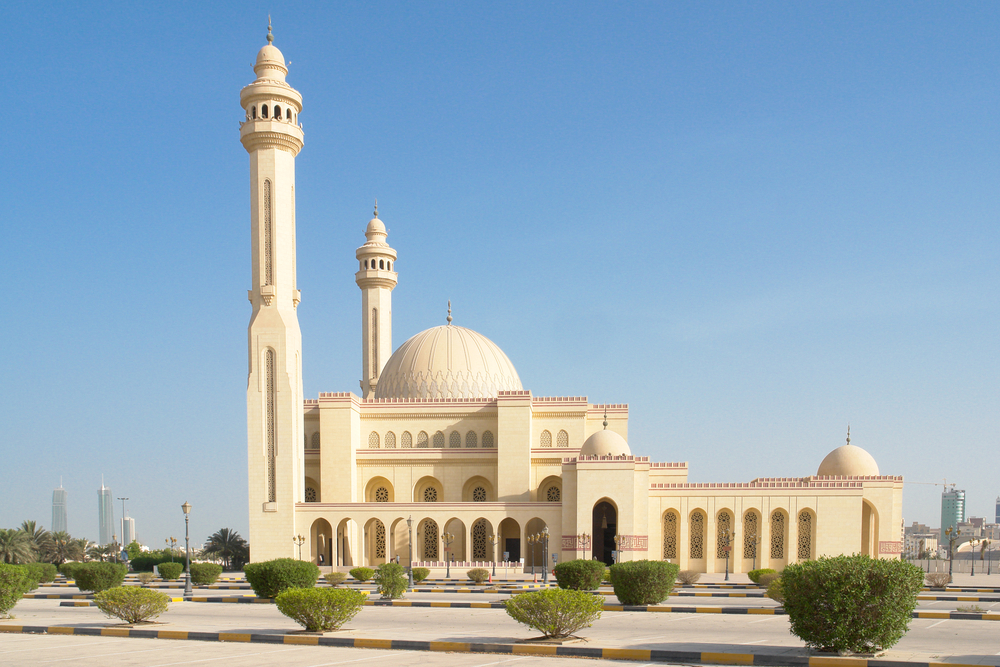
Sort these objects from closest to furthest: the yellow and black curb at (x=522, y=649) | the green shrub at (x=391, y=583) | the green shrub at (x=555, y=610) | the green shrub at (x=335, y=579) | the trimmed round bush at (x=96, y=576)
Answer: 1. the yellow and black curb at (x=522, y=649)
2. the green shrub at (x=555, y=610)
3. the green shrub at (x=391, y=583)
4. the trimmed round bush at (x=96, y=576)
5. the green shrub at (x=335, y=579)

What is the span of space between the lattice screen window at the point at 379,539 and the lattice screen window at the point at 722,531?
14.3 m

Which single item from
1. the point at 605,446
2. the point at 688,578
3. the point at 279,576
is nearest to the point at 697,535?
the point at 605,446

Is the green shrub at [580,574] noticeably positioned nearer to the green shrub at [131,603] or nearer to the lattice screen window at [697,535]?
the green shrub at [131,603]

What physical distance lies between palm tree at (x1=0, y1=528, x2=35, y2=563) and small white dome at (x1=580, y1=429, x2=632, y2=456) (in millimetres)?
24498

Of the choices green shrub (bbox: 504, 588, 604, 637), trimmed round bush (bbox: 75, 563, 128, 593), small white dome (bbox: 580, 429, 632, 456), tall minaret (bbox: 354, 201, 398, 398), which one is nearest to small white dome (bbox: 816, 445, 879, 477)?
small white dome (bbox: 580, 429, 632, 456)

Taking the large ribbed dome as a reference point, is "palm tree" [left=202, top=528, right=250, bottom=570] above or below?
below

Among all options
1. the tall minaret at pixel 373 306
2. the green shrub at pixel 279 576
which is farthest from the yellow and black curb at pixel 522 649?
the tall minaret at pixel 373 306

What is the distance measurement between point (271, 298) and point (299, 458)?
22.1 feet

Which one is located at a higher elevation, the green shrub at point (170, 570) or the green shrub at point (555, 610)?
the green shrub at point (555, 610)

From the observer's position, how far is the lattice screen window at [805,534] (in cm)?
4003

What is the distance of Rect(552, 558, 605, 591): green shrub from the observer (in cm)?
2511

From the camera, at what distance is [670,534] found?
41.0 meters

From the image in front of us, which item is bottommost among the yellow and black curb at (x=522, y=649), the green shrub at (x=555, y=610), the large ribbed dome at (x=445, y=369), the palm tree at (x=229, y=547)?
the palm tree at (x=229, y=547)

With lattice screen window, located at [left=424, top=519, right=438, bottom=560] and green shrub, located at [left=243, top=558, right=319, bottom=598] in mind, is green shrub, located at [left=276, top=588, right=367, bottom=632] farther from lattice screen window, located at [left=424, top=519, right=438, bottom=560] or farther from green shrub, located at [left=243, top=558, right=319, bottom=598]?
lattice screen window, located at [left=424, top=519, right=438, bottom=560]
